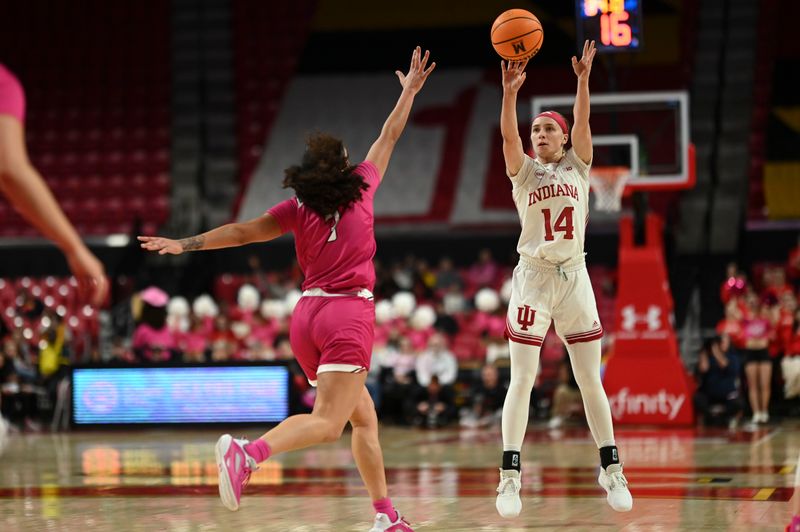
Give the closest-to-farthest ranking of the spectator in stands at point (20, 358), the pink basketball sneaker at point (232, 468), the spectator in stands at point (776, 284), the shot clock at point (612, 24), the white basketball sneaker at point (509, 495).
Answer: the pink basketball sneaker at point (232, 468) < the white basketball sneaker at point (509, 495) < the shot clock at point (612, 24) < the spectator in stands at point (776, 284) < the spectator in stands at point (20, 358)

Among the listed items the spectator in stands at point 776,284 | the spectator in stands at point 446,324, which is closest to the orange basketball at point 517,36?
the spectator in stands at point 776,284

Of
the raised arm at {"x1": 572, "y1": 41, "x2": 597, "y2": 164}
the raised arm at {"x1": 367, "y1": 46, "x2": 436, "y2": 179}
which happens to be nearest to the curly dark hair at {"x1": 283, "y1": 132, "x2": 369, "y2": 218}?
the raised arm at {"x1": 367, "y1": 46, "x2": 436, "y2": 179}

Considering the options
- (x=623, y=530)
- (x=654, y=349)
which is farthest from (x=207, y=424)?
(x=623, y=530)

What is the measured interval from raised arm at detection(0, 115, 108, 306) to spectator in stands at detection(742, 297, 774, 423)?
12.0 m

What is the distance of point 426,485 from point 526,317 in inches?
94.6

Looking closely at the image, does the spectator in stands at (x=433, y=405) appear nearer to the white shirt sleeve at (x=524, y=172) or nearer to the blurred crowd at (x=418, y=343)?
the blurred crowd at (x=418, y=343)

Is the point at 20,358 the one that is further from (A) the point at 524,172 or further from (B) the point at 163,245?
(B) the point at 163,245

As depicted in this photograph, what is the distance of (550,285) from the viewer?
7090 mm

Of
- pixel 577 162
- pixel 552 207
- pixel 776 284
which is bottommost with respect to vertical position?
pixel 552 207

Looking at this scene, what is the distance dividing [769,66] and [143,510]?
18718 mm

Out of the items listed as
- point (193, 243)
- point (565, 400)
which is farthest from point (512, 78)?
point (565, 400)

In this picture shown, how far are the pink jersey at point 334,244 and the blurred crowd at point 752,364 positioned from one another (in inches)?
378

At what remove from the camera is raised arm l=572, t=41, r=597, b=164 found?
711 cm

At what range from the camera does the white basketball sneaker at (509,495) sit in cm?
674
